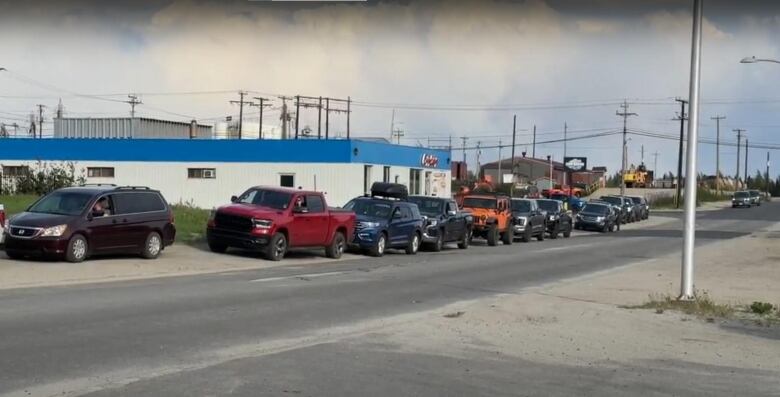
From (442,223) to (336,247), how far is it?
243 inches

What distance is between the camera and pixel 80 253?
18.8 meters

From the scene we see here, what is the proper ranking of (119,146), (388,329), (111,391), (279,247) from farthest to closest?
(119,146), (279,247), (388,329), (111,391)

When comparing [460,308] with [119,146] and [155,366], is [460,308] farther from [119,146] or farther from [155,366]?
[119,146]

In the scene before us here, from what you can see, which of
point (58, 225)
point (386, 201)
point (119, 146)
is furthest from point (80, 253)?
point (119, 146)

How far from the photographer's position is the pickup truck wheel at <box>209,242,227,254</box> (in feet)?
75.7

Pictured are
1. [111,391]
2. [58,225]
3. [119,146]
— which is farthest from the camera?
[119,146]

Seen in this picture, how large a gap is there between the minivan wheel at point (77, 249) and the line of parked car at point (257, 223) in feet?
0.07

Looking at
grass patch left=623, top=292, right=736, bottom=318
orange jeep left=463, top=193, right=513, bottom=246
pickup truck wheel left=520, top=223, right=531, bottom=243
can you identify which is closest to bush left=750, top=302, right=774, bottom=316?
grass patch left=623, top=292, right=736, bottom=318

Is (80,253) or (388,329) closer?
(388,329)

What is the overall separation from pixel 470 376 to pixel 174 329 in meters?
4.14

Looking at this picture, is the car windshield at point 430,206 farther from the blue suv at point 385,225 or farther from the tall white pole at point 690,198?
the tall white pole at point 690,198

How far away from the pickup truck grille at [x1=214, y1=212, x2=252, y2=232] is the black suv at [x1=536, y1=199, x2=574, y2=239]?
2175cm

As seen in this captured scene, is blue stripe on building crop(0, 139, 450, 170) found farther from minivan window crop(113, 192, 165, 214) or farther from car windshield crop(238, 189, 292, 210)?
minivan window crop(113, 192, 165, 214)

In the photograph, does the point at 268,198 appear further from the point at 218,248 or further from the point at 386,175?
the point at 386,175
